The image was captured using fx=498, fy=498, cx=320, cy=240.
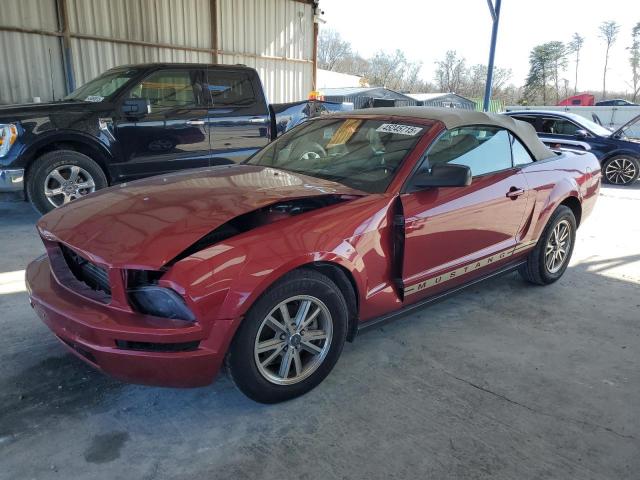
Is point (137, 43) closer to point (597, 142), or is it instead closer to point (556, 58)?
point (597, 142)

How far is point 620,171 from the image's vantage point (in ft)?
33.4

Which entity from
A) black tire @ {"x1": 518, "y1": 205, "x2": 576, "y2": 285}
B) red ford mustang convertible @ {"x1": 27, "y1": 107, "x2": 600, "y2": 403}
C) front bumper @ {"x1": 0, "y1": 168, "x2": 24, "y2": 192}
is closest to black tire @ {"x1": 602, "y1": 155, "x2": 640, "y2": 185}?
black tire @ {"x1": 518, "y1": 205, "x2": 576, "y2": 285}

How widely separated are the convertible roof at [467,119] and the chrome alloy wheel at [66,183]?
3.67m

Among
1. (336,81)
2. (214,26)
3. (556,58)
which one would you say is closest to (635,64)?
(556,58)

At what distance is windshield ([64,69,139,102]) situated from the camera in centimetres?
619

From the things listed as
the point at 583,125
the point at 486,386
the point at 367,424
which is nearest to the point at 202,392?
the point at 367,424

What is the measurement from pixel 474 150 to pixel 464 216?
0.56m

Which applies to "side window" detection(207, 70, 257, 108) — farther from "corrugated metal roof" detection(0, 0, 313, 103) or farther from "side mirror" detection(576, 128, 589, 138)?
"side mirror" detection(576, 128, 589, 138)

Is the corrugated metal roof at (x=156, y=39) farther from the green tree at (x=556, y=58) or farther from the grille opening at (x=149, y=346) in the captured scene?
the green tree at (x=556, y=58)

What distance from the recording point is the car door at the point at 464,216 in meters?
3.03

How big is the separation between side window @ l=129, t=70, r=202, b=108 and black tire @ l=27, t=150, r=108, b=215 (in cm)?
102

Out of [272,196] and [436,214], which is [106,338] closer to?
[272,196]

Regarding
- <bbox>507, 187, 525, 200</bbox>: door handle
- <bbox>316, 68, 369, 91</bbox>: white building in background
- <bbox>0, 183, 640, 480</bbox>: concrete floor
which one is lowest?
<bbox>0, 183, 640, 480</bbox>: concrete floor

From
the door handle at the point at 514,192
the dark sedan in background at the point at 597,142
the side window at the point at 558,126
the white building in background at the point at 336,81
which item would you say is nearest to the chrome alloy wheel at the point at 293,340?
the door handle at the point at 514,192
